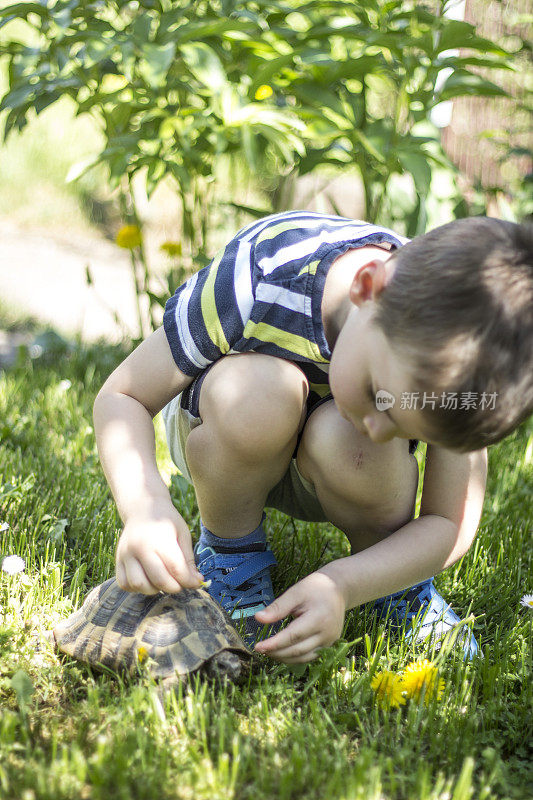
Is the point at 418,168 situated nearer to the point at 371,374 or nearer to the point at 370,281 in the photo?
the point at 370,281

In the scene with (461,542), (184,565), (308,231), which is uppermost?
(308,231)

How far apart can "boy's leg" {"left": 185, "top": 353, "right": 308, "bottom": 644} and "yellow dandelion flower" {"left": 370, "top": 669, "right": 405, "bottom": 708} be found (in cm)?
25

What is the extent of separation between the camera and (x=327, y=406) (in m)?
1.46

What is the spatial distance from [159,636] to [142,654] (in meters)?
0.04

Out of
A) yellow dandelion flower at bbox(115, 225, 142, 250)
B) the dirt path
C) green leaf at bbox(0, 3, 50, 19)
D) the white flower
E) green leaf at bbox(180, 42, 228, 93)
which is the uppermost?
green leaf at bbox(0, 3, 50, 19)

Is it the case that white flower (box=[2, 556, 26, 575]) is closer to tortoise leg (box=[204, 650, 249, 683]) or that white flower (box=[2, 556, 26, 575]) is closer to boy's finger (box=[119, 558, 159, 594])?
boy's finger (box=[119, 558, 159, 594])

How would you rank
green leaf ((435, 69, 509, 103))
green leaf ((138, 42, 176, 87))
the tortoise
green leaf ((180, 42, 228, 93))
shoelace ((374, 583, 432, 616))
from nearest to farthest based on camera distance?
1. the tortoise
2. shoelace ((374, 583, 432, 616))
3. green leaf ((138, 42, 176, 87))
4. green leaf ((180, 42, 228, 93))
5. green leaf ((435, 69, 509, 103))

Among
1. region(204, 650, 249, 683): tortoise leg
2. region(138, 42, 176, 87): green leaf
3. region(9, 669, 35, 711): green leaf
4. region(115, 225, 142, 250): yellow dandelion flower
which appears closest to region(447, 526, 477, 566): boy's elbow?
region(204, 650, 249, 683): tortoise leg

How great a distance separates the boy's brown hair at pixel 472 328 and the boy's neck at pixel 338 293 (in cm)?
22

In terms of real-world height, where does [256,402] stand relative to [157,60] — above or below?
below

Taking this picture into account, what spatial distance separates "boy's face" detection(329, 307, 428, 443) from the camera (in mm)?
1145

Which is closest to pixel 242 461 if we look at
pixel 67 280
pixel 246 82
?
pixel 246 82

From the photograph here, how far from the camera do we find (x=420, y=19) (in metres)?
2.35

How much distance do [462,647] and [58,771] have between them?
0.73 m
